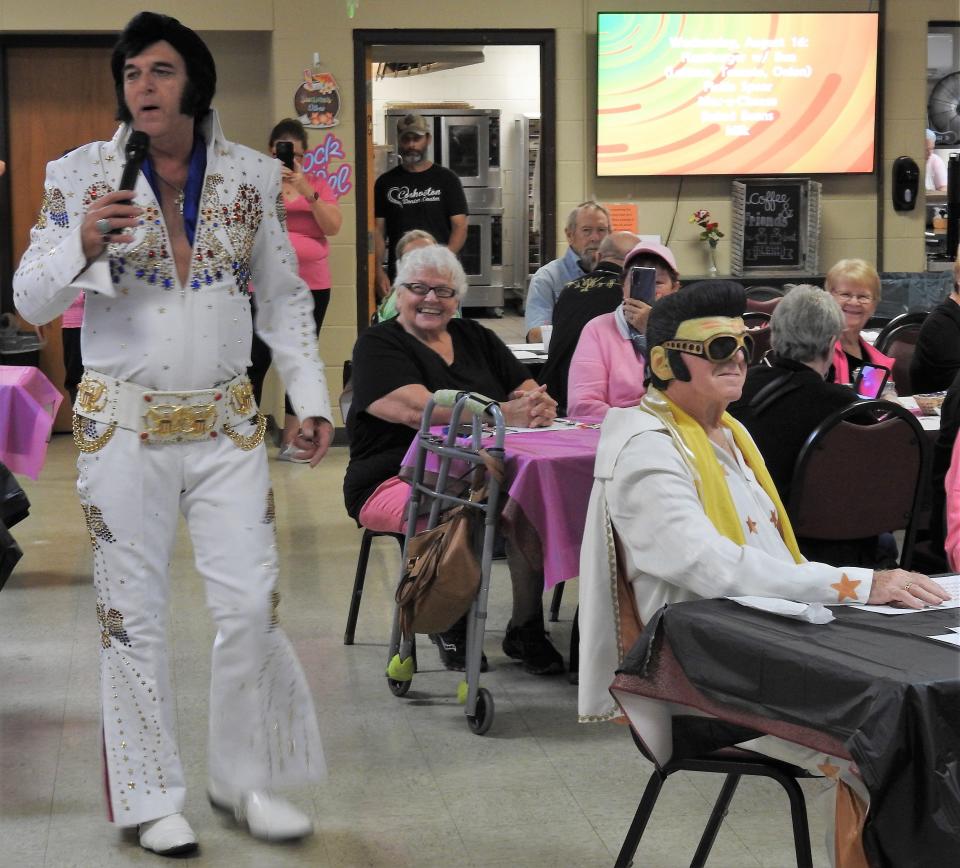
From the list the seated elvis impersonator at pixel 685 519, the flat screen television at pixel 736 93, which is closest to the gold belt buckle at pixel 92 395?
the seated elvis impersonator at pixel 685 519

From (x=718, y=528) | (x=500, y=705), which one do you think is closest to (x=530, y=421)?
(x=500, y=705)

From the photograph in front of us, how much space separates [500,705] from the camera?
13.3ft

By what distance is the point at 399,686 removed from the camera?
4102mm

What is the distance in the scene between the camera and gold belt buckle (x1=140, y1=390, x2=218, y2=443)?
2.91 m

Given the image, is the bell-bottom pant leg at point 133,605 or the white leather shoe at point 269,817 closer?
the bell-bottom pant leg at point 133,605

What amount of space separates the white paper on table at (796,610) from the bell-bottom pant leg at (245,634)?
122 centimetres

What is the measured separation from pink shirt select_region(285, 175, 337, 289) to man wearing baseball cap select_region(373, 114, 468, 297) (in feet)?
1.27

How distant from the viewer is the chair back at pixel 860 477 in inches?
149

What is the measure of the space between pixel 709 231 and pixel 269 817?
6.17 m

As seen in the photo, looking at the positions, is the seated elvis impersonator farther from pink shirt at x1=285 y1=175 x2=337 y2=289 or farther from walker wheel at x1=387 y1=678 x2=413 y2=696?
pink shirt at x1=285 y1=175 x2=337 y2=289

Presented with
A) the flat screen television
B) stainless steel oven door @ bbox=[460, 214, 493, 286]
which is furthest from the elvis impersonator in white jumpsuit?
stainless steel oven door @ bbox=[460, 214, 493, 286]

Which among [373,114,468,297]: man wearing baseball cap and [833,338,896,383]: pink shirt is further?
[373,114,468,297]: man wearing baseball cap

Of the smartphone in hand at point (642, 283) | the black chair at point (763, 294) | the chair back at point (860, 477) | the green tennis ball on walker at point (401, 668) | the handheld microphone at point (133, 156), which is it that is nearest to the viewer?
the handheld microphone at point (133, 156)

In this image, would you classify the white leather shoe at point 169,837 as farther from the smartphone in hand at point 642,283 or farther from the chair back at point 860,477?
the smartphone in hand at point 642,283
